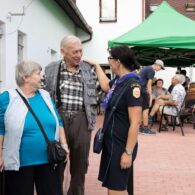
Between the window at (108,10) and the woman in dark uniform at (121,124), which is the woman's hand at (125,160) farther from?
the window at (108,10)

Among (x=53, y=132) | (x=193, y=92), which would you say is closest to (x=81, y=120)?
(x=53, y=132)

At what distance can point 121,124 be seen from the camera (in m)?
3.89

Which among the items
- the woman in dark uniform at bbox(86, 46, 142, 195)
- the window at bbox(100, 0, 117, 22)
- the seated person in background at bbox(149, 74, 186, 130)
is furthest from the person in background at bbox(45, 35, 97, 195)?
the window at bbox(100, 0, 117, 22)

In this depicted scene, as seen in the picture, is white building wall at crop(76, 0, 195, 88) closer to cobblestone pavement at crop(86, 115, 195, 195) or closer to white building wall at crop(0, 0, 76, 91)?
white building wall at crop(0, 0, 76, 91)

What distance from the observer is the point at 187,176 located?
22.5 ft

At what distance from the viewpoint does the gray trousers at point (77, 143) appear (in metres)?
4.68

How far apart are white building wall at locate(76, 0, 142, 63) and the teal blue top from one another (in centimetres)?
1856

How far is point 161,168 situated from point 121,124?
12.0 ft

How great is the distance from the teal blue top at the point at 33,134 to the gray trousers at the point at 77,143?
95 centimetres

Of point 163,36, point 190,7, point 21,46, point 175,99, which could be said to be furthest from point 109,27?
point 21,46

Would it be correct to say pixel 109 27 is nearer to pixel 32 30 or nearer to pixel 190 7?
pixel 190 7

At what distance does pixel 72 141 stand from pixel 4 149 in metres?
1.22

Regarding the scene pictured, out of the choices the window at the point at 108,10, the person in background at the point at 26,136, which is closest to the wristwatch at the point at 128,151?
the person in background at the point at 26,136

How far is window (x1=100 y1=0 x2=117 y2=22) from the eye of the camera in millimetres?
22484
